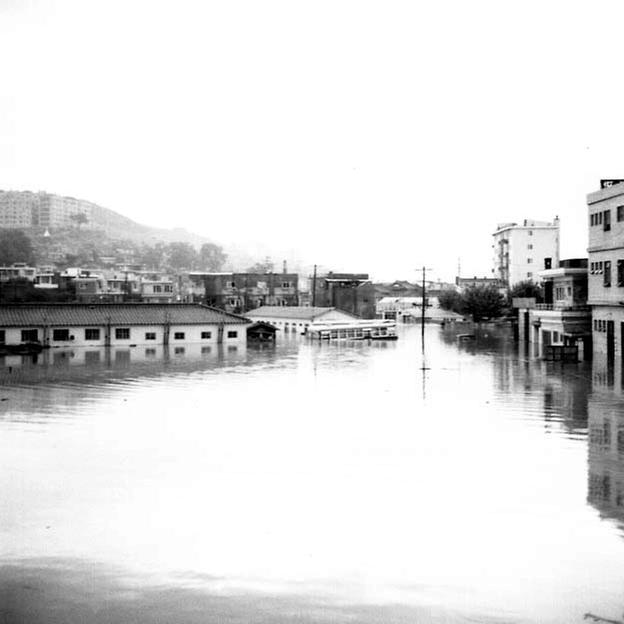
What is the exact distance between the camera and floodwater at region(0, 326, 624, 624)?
4.95 metres

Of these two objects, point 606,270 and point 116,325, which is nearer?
point 606,270

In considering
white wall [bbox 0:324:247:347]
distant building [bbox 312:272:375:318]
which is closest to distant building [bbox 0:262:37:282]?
distant building [bbox 312:272:375:318]

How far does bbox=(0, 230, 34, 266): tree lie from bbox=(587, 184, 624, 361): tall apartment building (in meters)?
45.1

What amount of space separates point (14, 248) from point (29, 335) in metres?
33.0

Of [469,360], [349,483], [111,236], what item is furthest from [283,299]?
[349,483]

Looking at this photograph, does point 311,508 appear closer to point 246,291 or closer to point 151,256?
point 246,291

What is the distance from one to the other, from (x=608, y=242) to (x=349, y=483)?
1898 cm

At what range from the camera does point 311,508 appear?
7020mm

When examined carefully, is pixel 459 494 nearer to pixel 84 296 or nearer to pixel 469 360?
pixel 469 360

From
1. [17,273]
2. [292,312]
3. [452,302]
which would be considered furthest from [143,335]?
[452,302]

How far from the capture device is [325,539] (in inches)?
242

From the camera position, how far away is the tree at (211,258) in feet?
375

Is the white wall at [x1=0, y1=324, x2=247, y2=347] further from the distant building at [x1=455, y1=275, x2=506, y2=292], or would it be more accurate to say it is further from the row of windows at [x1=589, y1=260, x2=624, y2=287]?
the distant building at [x1=455, y1=275, x2=506, y2=292]

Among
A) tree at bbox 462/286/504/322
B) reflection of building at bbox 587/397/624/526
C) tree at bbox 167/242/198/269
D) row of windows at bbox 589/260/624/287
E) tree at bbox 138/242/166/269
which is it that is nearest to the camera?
reflection of building at bbox 587/397/624/526
